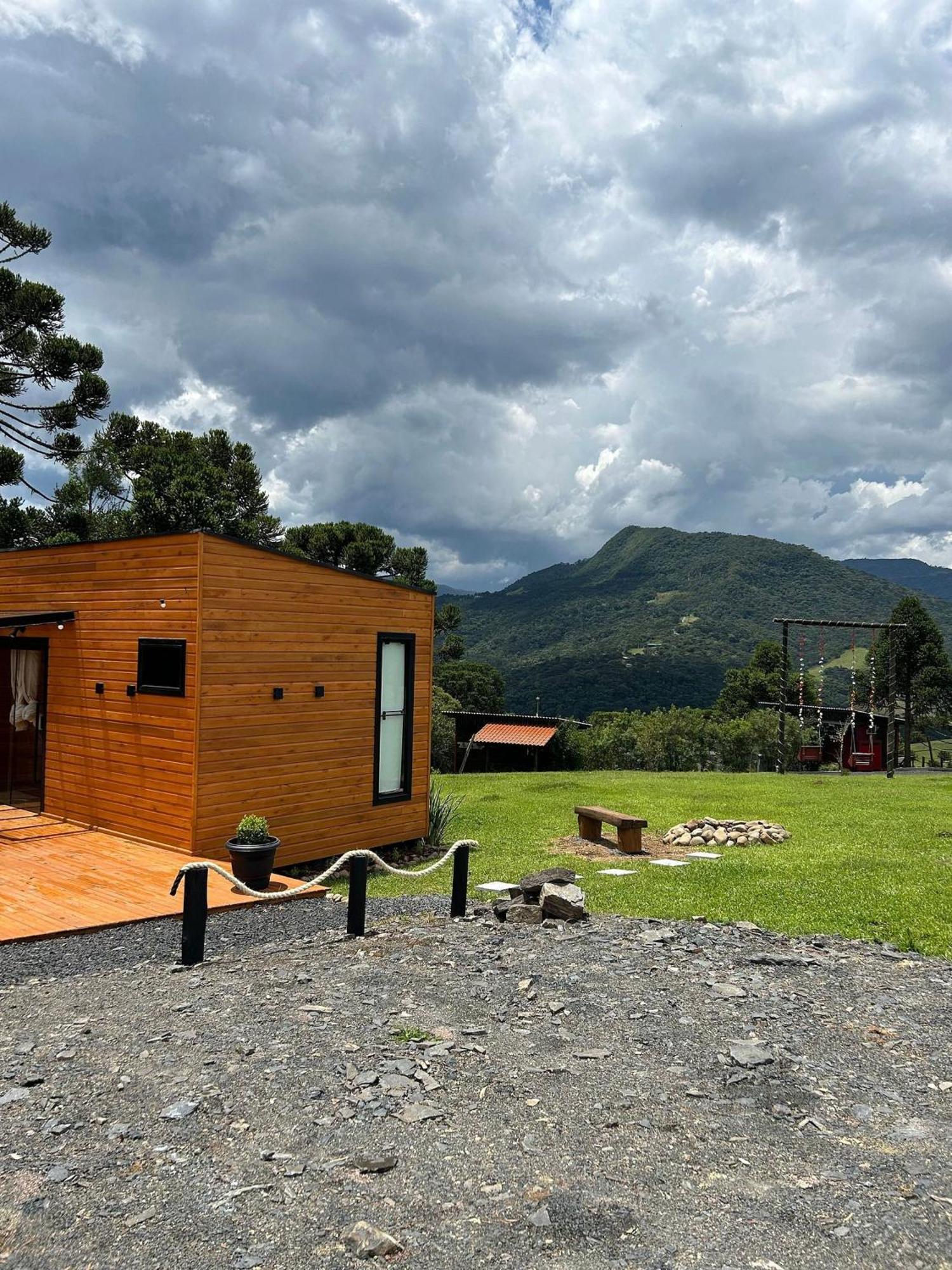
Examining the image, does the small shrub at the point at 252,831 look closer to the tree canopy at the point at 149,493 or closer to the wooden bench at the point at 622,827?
the wooden bench at the point at 622,827

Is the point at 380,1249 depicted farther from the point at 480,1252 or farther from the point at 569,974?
the point at 569,974

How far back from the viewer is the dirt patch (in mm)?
12031

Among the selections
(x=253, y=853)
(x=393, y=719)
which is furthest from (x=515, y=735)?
(x=253, y=853)

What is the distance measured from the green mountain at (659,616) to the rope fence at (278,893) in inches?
2624

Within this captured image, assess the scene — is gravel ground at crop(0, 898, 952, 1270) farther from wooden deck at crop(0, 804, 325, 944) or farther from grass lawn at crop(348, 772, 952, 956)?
grass lawn at crop(348, 772, 952, 956)

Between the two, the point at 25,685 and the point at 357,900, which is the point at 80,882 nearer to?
the point at 357,900

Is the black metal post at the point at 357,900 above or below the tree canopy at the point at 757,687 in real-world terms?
below

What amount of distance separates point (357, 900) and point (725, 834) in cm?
809

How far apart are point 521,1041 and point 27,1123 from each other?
2.48m

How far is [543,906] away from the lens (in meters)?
7.48

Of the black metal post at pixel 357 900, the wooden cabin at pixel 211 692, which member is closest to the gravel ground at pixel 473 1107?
the black metal post at pixel 357 900

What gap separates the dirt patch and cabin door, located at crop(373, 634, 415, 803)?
264 cm

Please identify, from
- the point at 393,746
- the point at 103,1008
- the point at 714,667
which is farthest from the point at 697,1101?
the point at 714,667

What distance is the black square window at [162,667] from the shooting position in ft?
30.0
